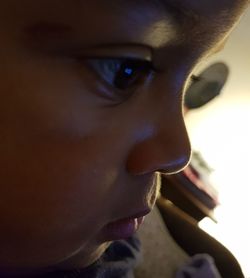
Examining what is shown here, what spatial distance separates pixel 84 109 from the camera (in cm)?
35

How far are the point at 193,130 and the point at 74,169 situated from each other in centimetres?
156

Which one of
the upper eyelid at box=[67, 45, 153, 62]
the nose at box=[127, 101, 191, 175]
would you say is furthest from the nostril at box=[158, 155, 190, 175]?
the upper eyelid at box=[67, 45, 153, 62]

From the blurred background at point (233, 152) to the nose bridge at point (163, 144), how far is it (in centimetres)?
122

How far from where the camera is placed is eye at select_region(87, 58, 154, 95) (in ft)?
1.13

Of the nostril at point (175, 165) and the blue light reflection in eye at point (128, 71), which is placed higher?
the blue light reflection in eye at point (128, 71)

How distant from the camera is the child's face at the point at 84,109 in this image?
0.31m

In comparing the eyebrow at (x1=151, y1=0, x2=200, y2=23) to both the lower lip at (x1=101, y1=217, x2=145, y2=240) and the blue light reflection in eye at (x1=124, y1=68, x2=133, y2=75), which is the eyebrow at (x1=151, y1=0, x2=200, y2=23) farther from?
the lower lip at (x1=101, y1=217, x2=145, y2=240)

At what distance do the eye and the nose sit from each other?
0.04 meters

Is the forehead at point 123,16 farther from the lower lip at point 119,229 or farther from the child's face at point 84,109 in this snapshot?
the lower lip at point 119,229

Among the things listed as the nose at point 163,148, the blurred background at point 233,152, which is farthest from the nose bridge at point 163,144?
the blurred background at point 233,152

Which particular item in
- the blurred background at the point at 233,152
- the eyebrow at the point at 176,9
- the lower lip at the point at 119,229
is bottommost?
the blurred background at the point at 233,152

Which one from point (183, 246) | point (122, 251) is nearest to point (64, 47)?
point (122, 251)

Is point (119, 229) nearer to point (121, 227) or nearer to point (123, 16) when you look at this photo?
point (121, 227)

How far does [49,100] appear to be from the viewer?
1.08 ft
